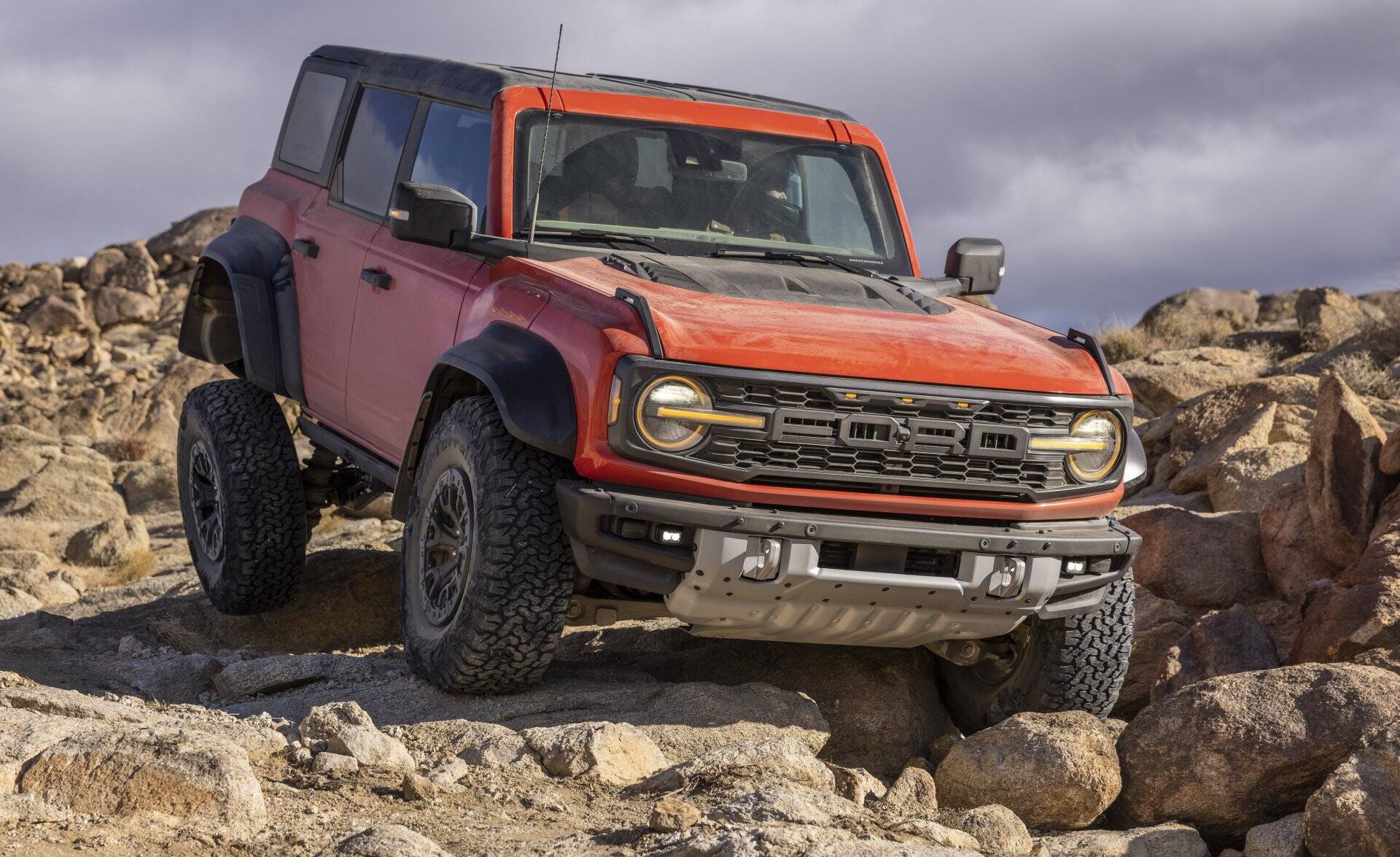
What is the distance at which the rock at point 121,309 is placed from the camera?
104ft

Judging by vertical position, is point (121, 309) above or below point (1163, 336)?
below

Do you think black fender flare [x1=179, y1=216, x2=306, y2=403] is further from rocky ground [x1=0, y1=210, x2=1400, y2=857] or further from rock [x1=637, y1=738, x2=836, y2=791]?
rock [x1=637, y1=738, x2=836, y2=791]

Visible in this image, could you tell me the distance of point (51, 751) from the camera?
437cm

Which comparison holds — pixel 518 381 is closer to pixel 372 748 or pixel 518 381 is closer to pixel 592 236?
pixel 592 236

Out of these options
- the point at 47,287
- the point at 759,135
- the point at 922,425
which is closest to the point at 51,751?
the point at 922,425

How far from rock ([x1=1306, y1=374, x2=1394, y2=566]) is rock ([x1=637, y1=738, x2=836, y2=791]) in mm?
3923

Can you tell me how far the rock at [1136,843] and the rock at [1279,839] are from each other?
0.55 feet

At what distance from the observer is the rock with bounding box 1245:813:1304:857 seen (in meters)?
4.84

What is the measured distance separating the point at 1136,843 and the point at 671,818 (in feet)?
5.41

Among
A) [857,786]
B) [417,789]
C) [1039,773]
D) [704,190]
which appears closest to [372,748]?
[417,789]

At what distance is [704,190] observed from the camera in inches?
255

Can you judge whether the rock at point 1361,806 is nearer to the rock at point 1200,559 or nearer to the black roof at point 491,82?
the rock at point 1200,559

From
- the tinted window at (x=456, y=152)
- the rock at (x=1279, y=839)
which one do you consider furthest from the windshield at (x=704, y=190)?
the rock at (x=1279, y=839)

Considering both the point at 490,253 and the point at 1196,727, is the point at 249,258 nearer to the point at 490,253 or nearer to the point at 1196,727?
the point at 490,253
